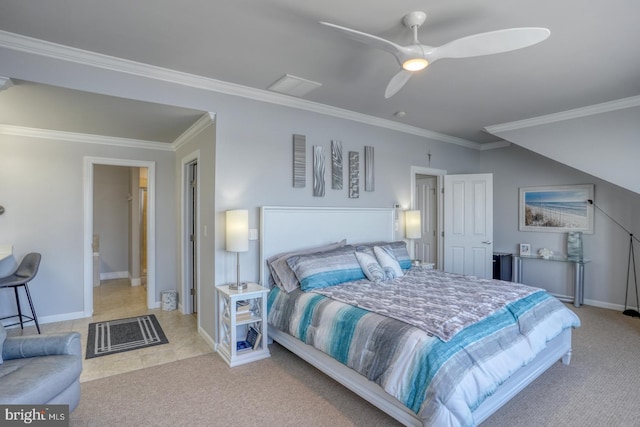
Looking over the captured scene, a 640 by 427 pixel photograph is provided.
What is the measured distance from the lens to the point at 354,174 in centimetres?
429

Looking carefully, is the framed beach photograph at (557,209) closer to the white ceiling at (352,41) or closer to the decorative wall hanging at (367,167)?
the white ceiling at (352,41)

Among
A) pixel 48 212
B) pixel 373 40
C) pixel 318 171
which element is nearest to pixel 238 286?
pixel 318 171

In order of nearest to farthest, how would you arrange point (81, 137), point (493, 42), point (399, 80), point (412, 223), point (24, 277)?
point (493, 42), point (399, 80), point (24, 277), point (81, 137), point (412, 223)

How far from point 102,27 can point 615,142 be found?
16.9 feet

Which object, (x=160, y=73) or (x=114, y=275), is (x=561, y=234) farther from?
(x=114, y=275)

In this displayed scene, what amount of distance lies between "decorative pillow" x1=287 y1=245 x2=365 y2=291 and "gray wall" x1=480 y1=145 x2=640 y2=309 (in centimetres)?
362

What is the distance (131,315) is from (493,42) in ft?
15.9

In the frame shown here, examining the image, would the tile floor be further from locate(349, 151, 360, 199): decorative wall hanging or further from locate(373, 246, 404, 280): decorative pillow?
locate(349, 151, 360, 199): decorative wall hanging

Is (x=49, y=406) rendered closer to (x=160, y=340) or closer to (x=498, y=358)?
(x=160, y=340)

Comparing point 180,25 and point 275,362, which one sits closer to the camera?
point 180,25

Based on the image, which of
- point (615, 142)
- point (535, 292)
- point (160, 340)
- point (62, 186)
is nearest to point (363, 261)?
point (535, 292)

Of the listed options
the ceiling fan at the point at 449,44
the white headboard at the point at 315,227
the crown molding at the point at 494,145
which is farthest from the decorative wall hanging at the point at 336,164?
the crown molding at the point at 494,145

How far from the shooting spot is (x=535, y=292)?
112 inches

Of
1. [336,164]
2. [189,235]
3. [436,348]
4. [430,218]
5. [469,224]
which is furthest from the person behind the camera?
[430,218]
